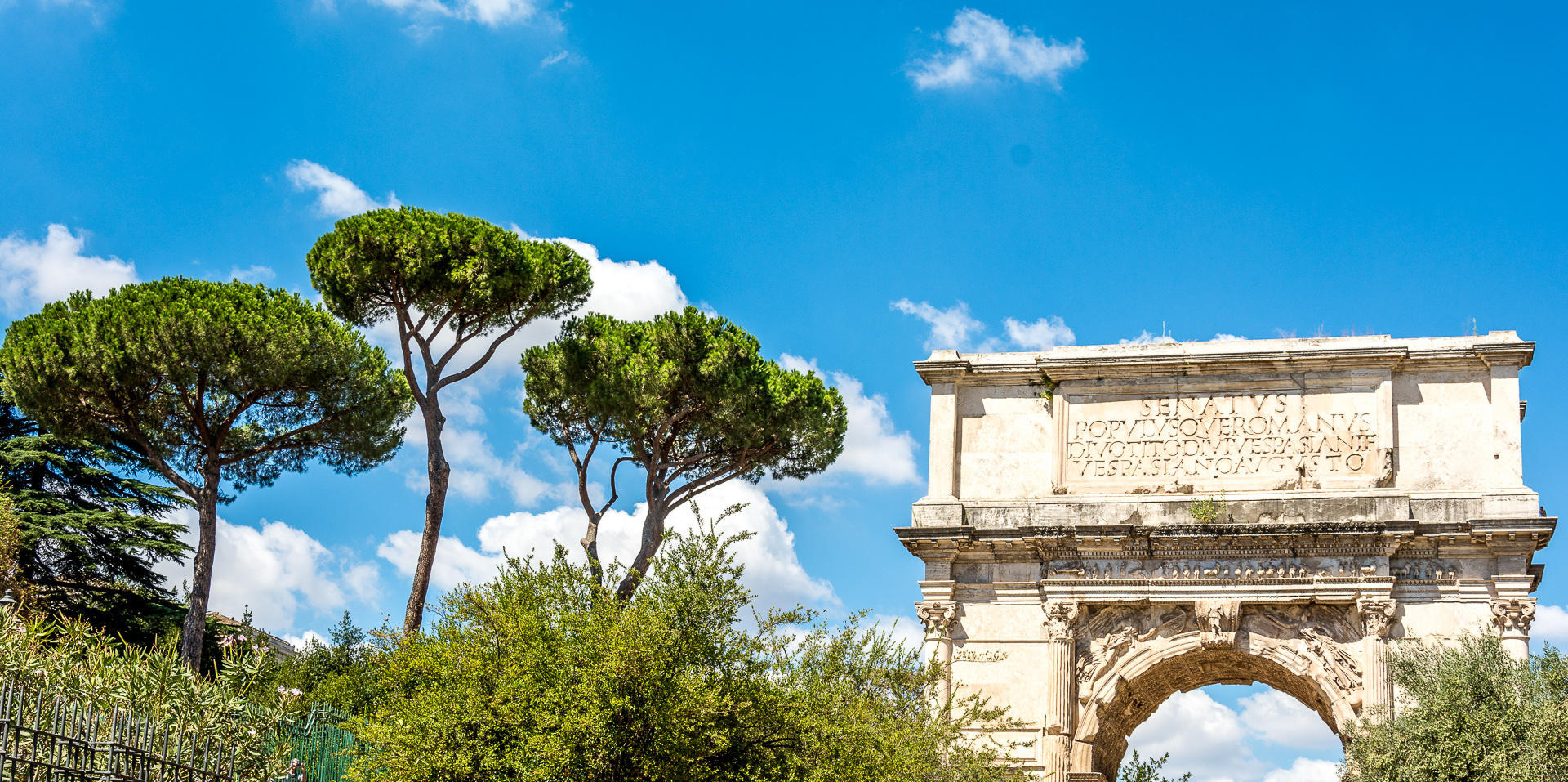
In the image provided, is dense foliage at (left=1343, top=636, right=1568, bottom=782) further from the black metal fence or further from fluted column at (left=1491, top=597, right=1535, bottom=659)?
the black metal fence

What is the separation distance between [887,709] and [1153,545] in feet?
16.0

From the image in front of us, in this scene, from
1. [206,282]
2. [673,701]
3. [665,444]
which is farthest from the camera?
[665,444]

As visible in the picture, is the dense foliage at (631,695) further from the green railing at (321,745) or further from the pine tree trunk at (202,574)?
the pine tree trunk at (202,574)

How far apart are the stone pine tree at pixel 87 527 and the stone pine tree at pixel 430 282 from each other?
4681mm

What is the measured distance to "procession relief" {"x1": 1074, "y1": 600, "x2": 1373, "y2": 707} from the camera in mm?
17844

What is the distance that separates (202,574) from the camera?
2117cm

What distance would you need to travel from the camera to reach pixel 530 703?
A: 44.2 ft

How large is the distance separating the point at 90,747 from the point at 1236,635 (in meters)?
13.7

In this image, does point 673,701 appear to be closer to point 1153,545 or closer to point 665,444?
point 1153,545

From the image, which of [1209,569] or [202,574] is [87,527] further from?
[1209,569]

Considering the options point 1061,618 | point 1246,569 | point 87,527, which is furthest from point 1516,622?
point 87,527

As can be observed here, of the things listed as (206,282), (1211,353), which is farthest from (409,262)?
(1211,353)

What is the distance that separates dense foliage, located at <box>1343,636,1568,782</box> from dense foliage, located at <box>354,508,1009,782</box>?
193 inches

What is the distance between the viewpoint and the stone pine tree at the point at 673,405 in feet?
77.9
